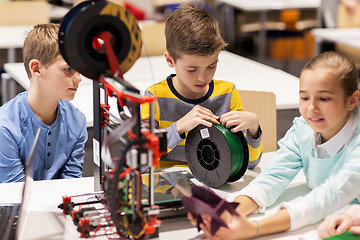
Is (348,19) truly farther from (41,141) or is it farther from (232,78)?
(41,141)

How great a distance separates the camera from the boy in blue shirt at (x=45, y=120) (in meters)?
2.15

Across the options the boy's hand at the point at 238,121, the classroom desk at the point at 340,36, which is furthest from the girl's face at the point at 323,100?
the classroom desk at the point at 340,36

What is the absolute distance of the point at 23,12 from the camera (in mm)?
5344

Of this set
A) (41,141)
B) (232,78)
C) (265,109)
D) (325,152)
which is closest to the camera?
(325,152)

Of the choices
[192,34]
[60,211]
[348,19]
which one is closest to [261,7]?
[348,19]

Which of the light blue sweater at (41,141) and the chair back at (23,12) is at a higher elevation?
the chair back at (23,12)

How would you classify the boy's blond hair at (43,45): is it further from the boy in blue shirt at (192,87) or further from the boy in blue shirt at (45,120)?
the boy in blue shirt at (192,87)

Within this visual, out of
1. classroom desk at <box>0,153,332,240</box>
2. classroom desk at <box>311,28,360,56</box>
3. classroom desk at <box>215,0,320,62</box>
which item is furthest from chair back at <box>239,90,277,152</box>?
classroom desk at <box>215,0,320,62</box>

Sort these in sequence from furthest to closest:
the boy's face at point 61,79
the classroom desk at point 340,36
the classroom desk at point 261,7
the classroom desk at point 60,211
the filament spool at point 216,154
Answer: the classroom desk at point 261,7
the classroom desk at point 340,36
the boy's face at point 61,79
the filament spool at point 216,154
the classroom desk at point 60,211

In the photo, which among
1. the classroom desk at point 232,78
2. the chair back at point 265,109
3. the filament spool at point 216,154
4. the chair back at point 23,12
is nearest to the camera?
the filament spool at point 216,154

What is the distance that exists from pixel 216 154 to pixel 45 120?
0.82 m

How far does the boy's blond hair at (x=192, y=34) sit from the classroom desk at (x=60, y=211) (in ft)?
1.67

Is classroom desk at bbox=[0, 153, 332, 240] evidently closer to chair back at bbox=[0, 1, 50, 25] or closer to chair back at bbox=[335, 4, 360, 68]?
chair back at bbox=[0, 1, 50, 25]

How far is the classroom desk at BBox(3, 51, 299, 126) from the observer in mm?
3127
